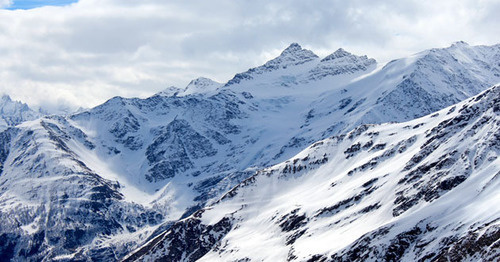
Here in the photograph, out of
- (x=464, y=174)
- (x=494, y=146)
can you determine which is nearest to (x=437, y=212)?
(x=464, y=174)

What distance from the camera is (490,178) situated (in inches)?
6806

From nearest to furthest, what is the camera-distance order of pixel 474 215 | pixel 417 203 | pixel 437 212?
pixel 474 215 < pixel 437 212 < pixel 417 203

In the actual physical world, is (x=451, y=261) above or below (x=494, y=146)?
below

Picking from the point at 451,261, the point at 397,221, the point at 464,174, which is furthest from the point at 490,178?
the point at 451,261

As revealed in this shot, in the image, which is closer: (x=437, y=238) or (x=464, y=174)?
(x=437, y=238)

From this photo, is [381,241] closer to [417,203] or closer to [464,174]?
[417,203]

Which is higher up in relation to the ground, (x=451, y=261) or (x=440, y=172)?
(x=440, y=172)

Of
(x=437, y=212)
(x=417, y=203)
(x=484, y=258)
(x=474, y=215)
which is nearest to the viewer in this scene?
(x=484, y=258)

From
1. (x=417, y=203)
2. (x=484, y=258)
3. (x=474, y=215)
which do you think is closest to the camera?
(x=484, y=258)

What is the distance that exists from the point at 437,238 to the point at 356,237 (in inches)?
1407

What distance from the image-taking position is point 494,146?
630 ft

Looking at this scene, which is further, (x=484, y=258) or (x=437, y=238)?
(x=437, y=238)

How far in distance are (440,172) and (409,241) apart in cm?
4217

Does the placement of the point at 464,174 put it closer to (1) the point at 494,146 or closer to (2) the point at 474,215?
(1) the point at 494,146
